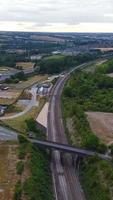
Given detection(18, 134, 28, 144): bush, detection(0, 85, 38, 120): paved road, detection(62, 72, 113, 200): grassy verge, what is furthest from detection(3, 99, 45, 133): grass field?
detection(18, 134, 28, 144): bush

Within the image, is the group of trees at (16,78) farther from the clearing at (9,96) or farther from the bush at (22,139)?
the bush at (22,139)

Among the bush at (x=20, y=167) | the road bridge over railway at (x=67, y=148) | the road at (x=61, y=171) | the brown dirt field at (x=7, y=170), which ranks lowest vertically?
the road at (x=61, y=171)

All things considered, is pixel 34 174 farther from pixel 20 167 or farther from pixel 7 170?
pixel 7 170

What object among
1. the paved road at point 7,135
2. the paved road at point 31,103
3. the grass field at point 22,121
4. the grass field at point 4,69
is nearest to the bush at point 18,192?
the paved road at point 7,135

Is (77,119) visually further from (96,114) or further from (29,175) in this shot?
(29,175)

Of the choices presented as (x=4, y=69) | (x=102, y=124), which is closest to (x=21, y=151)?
(x=102, y=124)
